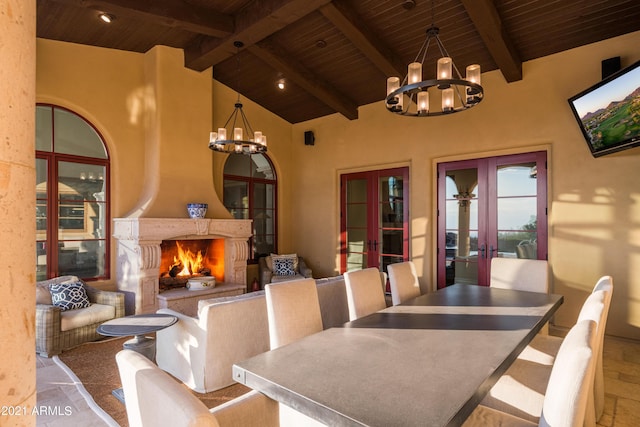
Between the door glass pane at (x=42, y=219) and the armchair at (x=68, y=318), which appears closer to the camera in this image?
the armchair at (x=68, y=318)

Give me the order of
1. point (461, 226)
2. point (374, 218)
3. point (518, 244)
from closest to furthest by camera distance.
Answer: point (518, 244) < point (461, 226) < point (374, 218)

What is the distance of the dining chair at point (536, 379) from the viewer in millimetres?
1738

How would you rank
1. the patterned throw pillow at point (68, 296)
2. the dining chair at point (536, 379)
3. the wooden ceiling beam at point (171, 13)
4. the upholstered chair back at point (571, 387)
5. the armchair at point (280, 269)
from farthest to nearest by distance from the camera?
the armchair at point (280, 269), the patterned throw pillow at point (68, 296), the wooden ceiling beam at point (171, 13), the dining chair at point (536, 379), the upholstered chair back at point (571, 387)

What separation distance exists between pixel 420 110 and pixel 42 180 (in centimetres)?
464

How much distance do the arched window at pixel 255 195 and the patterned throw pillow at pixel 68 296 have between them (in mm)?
2712

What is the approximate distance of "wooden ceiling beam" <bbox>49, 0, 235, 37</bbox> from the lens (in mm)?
3734

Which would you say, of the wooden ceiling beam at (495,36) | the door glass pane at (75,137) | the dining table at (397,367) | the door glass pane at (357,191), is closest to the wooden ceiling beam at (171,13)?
the door glass pane at (75,137)

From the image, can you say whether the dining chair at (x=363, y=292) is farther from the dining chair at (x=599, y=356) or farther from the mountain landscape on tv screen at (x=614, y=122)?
the mountain landscape on tv screen at (x=614, y=122)

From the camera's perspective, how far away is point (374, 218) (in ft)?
20.4

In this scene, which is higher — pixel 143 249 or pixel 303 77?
pixel 303 77

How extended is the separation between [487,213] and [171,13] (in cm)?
464

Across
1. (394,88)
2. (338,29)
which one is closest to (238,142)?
(338,29)

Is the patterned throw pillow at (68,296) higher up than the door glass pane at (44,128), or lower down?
lower down

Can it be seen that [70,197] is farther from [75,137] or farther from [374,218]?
[374,218]
